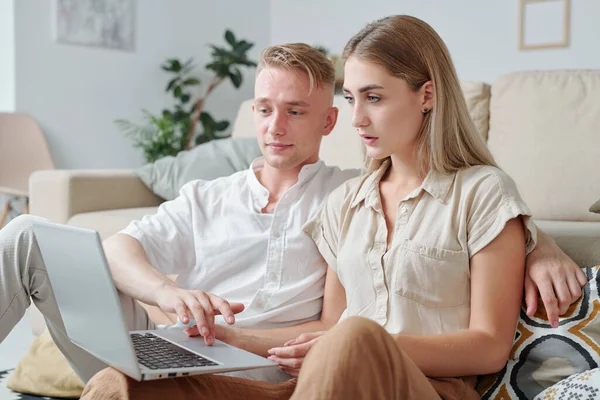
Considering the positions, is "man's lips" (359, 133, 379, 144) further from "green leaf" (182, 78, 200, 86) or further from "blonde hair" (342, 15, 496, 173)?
"green leaf" (182, 78, 200, 86)

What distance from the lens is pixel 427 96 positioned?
4.31 ft

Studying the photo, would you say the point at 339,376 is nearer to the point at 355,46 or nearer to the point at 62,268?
the point at 62,268

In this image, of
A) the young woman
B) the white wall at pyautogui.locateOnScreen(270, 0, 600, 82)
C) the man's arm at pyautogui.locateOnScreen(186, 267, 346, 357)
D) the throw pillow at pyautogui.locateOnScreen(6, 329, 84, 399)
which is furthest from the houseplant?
the young woman

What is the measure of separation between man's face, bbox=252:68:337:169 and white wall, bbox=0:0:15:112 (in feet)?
11.6

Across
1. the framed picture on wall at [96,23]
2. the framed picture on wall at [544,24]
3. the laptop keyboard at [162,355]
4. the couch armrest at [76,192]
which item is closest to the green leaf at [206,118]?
the framed picture on wall at [96,23]

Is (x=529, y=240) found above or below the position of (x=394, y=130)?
below

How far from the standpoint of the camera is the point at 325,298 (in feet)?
4.81

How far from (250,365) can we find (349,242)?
365mm

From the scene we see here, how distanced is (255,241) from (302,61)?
35 centimetres

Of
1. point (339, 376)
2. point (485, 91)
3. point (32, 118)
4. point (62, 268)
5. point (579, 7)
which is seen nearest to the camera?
point (339, 376)

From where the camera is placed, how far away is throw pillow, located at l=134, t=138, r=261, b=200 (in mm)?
3080

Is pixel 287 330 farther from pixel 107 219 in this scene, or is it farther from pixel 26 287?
pixel 107 219

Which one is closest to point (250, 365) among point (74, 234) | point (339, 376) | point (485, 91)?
point (339, 376)

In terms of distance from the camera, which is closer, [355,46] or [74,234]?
[74,234]
